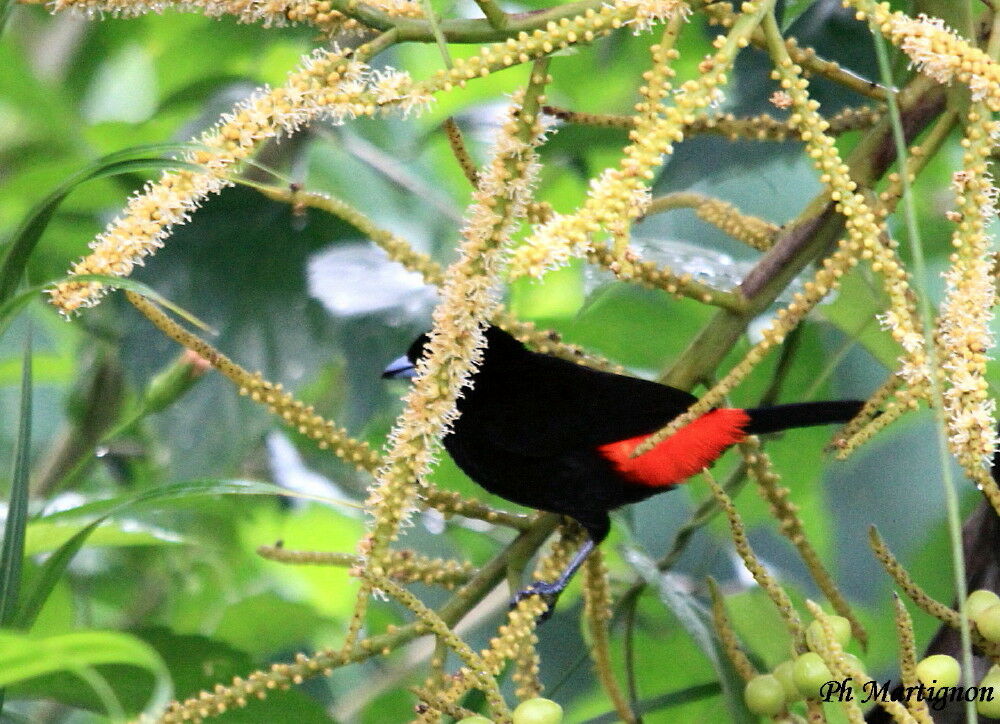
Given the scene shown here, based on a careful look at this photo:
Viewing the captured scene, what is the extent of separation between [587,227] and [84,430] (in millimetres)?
1649

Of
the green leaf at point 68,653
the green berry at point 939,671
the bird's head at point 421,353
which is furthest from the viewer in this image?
the bird's head at point 421,353

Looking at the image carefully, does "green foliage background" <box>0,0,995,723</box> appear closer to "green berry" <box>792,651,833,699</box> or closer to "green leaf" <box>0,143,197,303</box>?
"green berry" <box>792,651,833,699</box>

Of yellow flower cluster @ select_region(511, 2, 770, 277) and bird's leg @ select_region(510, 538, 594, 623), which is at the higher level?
yellow flower cluster @ select_region(511, 2, 770, 277)

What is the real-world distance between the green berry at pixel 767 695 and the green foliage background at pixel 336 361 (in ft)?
0.78

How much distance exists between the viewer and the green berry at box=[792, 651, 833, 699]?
1.09m

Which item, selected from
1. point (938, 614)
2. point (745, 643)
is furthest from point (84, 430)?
→ point (938, 614)

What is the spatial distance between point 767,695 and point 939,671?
19 centimetres

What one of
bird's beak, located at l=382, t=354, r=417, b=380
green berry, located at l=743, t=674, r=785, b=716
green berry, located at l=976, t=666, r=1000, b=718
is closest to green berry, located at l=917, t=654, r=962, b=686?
green berry, located at l=976, t=666, r=1000, b=718

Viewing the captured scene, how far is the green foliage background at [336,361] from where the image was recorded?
1.77 metres

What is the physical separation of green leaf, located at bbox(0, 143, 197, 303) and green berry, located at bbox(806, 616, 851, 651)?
0.64 metres

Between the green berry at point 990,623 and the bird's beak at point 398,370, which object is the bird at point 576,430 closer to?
the bird's beak at point 398,370

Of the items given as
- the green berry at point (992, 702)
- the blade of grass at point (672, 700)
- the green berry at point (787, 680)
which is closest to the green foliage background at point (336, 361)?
the blade of grass at point (672, 700)

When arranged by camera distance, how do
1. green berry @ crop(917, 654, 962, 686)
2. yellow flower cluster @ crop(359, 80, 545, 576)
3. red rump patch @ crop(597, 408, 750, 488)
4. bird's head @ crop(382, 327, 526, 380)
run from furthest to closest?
bird's head @ crop(382, 327, 526, 380)
red rump patch @ crop(597, 408, 750, 488)
green berry @ crop(917, 654, 962, 686)
yellow flower cluster @ crop(359, 80, 545, 576)

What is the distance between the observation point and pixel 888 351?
5.02 ft
